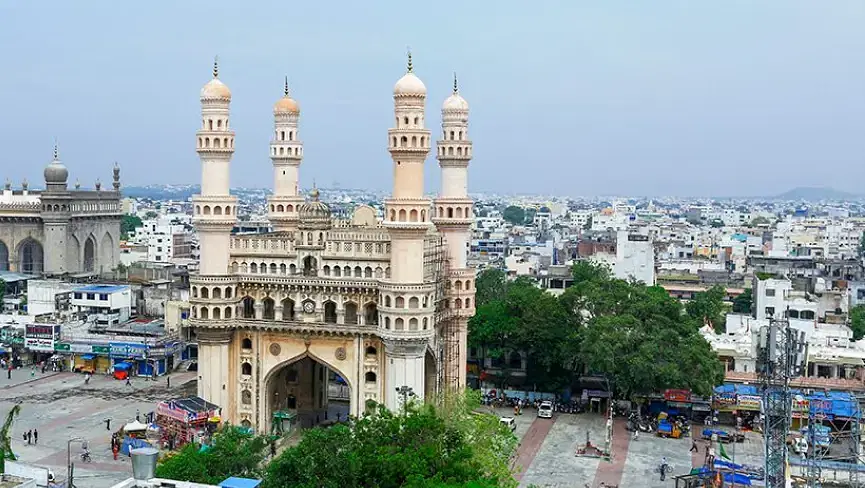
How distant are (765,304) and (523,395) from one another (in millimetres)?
25072

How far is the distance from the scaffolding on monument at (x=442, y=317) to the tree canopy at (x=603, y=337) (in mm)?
7060

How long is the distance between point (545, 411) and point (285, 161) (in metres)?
20.0

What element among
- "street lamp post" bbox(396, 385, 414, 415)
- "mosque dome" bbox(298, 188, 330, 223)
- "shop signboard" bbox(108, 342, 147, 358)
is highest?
"mosque dome" bbox(298, 188, 330, 223)

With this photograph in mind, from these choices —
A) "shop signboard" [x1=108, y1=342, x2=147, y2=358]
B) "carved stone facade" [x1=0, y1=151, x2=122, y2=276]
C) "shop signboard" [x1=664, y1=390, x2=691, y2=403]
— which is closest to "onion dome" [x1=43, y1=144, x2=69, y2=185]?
"carved stone facade" [x1=0, y1=151, x2=122, y2=276]

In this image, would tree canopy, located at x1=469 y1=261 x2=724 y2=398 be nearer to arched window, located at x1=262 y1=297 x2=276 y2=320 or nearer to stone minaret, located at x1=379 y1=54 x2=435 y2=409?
stone minaret, located at x1=379 y1=54 x2=435 y2=409

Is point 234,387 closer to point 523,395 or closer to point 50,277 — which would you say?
point 523,395

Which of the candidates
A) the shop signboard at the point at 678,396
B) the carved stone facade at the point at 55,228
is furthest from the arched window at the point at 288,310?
the carved stone facade at the point at 55,228

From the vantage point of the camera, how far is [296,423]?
169 feet

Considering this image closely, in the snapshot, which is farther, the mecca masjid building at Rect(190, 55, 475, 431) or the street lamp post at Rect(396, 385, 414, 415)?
the mecca masjid building at Rect(190, 55, 475, 431)

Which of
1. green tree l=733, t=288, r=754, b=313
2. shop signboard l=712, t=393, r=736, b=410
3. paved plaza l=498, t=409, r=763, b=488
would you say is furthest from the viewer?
green tree l=733, t=288, r=754, b=313

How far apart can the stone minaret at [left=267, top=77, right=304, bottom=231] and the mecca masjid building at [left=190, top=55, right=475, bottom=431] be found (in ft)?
19.8

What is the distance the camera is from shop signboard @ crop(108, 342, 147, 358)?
6284 centimetres

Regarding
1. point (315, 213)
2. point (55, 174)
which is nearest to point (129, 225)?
point (55, 174)

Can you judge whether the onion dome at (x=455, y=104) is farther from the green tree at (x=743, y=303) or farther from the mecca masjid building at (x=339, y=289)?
the green tree at (x=743, y=303)
